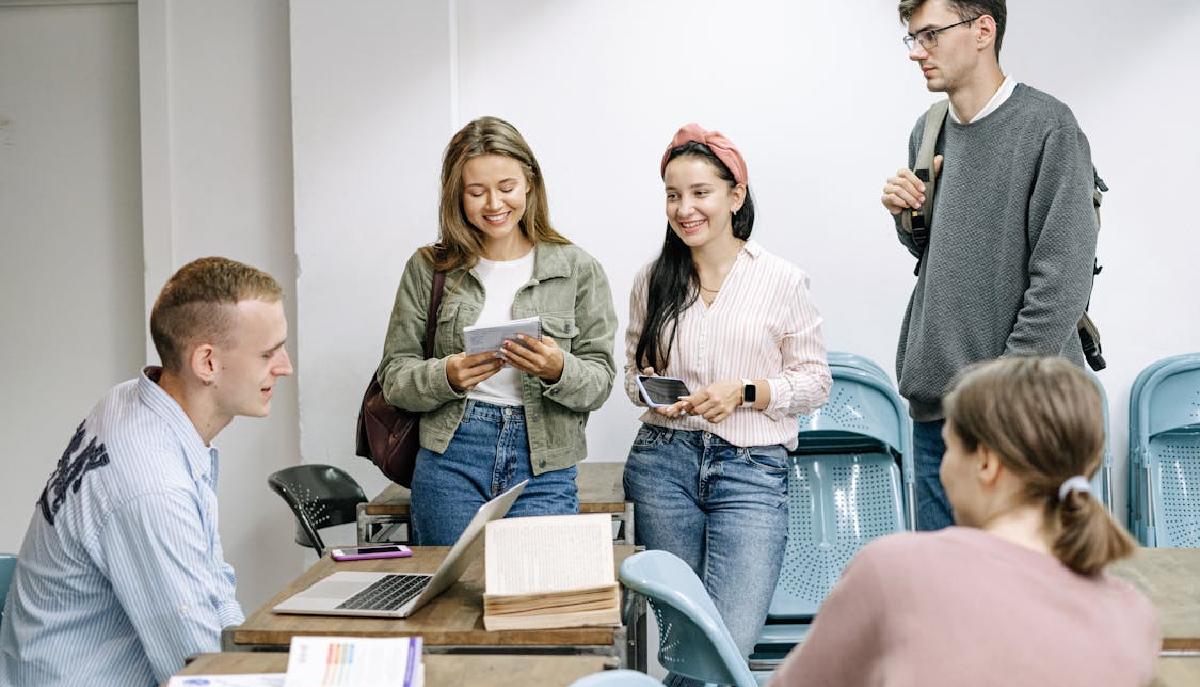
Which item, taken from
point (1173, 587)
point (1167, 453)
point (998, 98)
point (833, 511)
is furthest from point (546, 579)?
point (1167, 453)

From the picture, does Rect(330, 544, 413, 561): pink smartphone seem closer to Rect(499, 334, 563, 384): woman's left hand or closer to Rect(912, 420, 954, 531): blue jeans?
Rect(499, 334, 563, 384): woman's left hand

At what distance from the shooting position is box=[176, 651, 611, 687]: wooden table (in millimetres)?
2021

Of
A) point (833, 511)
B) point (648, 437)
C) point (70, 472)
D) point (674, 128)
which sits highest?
point (674, 128)

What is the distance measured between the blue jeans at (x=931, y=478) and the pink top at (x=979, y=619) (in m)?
1.70

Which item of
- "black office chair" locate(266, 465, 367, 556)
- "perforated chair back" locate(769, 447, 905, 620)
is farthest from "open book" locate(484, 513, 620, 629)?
"perforated chair back" locate(769, 447, 905, 620)

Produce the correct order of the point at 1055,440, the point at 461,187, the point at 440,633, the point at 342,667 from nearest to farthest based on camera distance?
the point at 1055,440, the point at 342,667, the point at 440,633, the point at 461,187

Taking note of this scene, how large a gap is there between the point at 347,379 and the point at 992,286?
2.40 m

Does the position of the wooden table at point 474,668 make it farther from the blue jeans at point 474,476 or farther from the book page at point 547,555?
the blue jeans at point 474,476

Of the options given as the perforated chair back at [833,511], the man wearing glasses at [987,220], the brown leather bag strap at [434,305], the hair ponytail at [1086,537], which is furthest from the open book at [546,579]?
the perforated chair back at [833,511]

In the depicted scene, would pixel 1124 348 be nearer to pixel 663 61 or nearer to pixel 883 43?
pixel 883 43

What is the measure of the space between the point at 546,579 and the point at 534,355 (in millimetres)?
936

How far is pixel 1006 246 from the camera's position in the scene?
311cm

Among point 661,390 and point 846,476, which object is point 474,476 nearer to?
point 661,390

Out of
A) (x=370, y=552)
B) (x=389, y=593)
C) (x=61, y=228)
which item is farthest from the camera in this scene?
(x=61, y=228)
